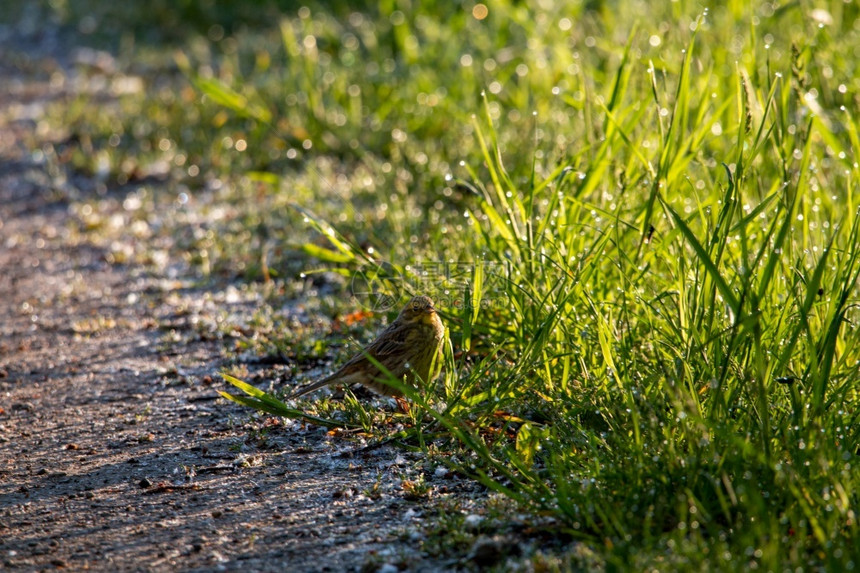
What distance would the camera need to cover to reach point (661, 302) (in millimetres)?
3926

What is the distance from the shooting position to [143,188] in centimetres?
804

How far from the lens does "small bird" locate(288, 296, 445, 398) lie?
14.0 ft

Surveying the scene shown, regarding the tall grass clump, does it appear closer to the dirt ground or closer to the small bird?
the small bird

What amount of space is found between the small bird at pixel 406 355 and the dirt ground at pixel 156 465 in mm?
304

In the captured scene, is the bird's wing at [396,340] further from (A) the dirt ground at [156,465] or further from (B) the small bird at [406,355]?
(A) the dirt ground at [156,465]

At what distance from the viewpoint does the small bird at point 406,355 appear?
14.0 ft

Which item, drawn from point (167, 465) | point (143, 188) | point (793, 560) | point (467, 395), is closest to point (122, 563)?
point (167, 465)

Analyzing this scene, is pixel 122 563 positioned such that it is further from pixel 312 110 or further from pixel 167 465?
pixel 312 110

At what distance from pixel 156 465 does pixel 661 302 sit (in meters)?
2.13

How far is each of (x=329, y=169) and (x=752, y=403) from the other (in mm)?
4708

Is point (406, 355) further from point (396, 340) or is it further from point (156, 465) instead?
point (156, 465)

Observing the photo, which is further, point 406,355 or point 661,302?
point 406,355

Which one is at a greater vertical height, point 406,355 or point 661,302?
point 661,302

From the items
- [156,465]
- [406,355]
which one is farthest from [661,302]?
[156,465]
